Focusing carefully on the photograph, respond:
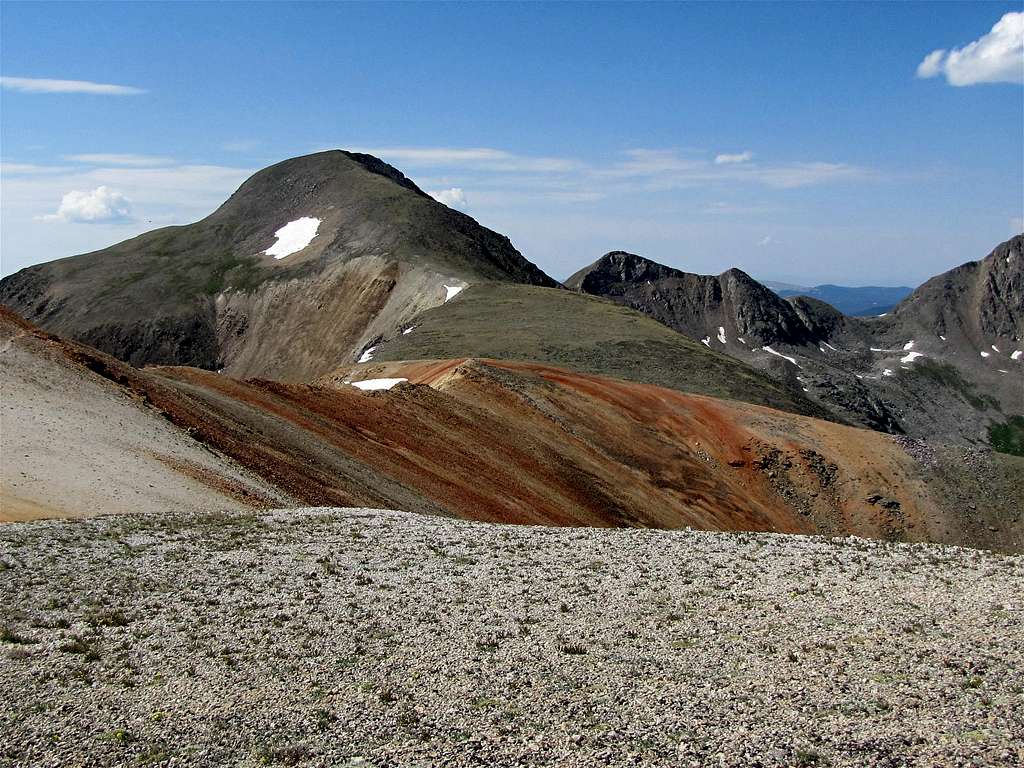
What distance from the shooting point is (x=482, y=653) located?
1483 centimetres

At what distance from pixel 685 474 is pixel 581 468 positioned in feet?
28.5

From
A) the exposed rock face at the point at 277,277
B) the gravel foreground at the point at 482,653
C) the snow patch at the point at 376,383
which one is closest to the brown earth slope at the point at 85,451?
the gravel foreground at the point at 482,653

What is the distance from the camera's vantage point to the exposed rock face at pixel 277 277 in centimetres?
10438

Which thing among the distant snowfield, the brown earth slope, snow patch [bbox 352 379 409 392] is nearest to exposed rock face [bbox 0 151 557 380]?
the distant snowfield

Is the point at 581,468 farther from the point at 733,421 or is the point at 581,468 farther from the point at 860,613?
the point at 860,613

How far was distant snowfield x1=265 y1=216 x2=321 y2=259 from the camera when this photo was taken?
12882 cm

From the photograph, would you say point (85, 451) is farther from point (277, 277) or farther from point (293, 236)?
point (293, 236)

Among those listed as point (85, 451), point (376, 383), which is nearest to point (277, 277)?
point (376, 383)

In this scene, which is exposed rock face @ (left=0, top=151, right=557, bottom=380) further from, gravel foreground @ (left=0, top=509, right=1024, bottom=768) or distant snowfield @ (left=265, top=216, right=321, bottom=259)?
gravel foreground @ (left=0, top=509, right=1024, bottom=768)

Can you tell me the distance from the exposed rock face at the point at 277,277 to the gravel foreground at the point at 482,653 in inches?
2925

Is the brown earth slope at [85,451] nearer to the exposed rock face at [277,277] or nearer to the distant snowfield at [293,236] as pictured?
the exposed rock face at [277,277]

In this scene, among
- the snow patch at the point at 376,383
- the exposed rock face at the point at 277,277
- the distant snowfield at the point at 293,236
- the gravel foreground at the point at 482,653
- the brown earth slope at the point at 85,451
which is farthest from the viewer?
the distant snowfield at the point at 293,236

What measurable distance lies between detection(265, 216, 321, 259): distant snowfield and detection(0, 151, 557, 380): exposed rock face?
1042 millimetres

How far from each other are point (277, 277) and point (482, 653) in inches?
4375
